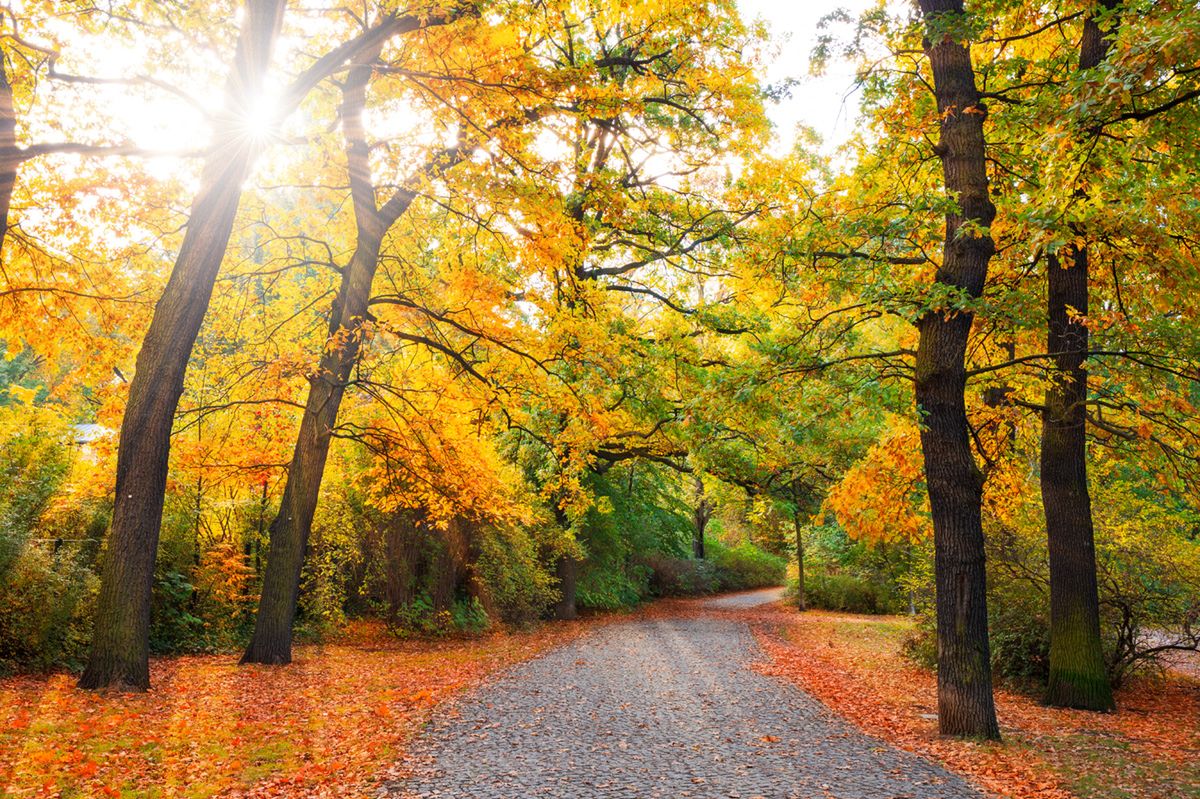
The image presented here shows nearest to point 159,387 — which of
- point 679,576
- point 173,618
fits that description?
point 173,618

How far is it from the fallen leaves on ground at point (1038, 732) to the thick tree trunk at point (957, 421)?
589 millimetres

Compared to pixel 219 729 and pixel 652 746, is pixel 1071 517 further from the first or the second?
pixel 219 729

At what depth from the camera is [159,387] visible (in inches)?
337

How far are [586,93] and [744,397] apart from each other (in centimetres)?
427

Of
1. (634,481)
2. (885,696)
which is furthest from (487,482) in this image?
(634,481)

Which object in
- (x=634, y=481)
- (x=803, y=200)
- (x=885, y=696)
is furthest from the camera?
(x=634, y=481)

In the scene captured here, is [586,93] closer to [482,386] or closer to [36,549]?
[482,386]

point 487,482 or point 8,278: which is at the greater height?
point 8,278

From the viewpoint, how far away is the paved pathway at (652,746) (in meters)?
5.61

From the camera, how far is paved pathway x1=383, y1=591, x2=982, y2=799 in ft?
18.4

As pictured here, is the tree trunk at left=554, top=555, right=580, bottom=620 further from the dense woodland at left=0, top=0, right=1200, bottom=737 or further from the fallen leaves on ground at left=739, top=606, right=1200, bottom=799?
the fallen leaves on ground at left=739, top=606, right=1200, bottom=799

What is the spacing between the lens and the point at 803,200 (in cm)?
1176

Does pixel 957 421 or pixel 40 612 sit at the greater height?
pixel 957 421

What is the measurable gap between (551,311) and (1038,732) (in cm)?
928
